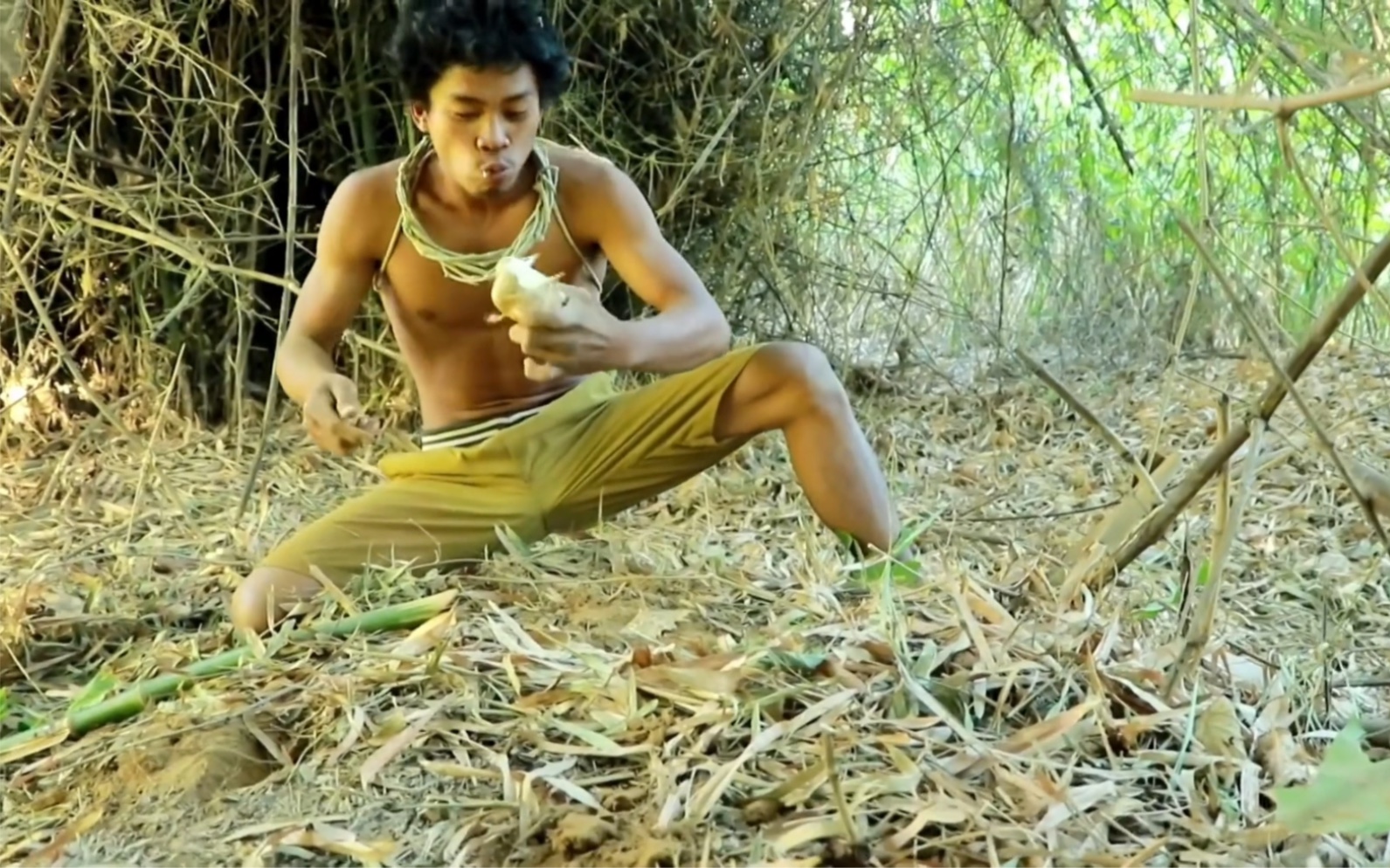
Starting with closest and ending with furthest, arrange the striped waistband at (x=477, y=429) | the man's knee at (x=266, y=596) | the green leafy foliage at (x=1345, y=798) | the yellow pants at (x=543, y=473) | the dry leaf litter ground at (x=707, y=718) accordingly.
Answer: the green leafy foliage at (x=1345, y=798), the dry leaf litter ground at (x=707, y=718), the man's knee at (x=266, y=596), the yellow pants at (x=543, y=473), the striped waistband at (x=477, y=429)

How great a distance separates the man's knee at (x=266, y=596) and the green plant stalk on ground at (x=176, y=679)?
0.10 metres

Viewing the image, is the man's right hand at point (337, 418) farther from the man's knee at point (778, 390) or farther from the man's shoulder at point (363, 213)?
the man's knee at point (778, 390)

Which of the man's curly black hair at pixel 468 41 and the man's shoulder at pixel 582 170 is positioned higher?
the man's curly black hair at pixel 468 41

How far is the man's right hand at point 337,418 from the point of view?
1.54 meters

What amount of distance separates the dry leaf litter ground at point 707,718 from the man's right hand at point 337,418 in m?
0.18

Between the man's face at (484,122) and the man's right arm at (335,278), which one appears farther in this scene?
the man's right arm at (335,278)

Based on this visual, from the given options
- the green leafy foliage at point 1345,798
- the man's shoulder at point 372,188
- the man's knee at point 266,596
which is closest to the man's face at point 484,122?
the man's shoulder at point 372,188

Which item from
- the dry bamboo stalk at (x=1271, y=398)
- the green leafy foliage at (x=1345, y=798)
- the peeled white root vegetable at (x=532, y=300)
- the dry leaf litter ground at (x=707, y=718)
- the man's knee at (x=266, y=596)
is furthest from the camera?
the man's knee at (x=266, y=596)

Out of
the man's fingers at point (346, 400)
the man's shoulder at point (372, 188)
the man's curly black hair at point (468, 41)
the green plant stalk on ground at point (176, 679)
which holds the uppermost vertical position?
the man's curly black hair at point (468, 41)

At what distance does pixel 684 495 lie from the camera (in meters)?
2.40

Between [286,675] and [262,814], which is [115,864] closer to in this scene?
[262,814]

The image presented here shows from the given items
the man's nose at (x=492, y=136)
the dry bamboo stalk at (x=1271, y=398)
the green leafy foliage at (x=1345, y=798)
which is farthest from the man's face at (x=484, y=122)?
the green leafy foliage at (x=1345, y=798)

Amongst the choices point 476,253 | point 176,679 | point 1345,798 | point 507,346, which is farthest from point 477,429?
point 1345,798

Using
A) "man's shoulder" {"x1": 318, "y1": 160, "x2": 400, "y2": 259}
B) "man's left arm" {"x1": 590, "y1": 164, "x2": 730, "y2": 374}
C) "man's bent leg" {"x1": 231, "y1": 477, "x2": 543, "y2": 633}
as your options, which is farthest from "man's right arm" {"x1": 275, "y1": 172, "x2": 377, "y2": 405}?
"man's left arm" {"x1": 590, "y1": 164, "x2": 730, "y2": 374}
